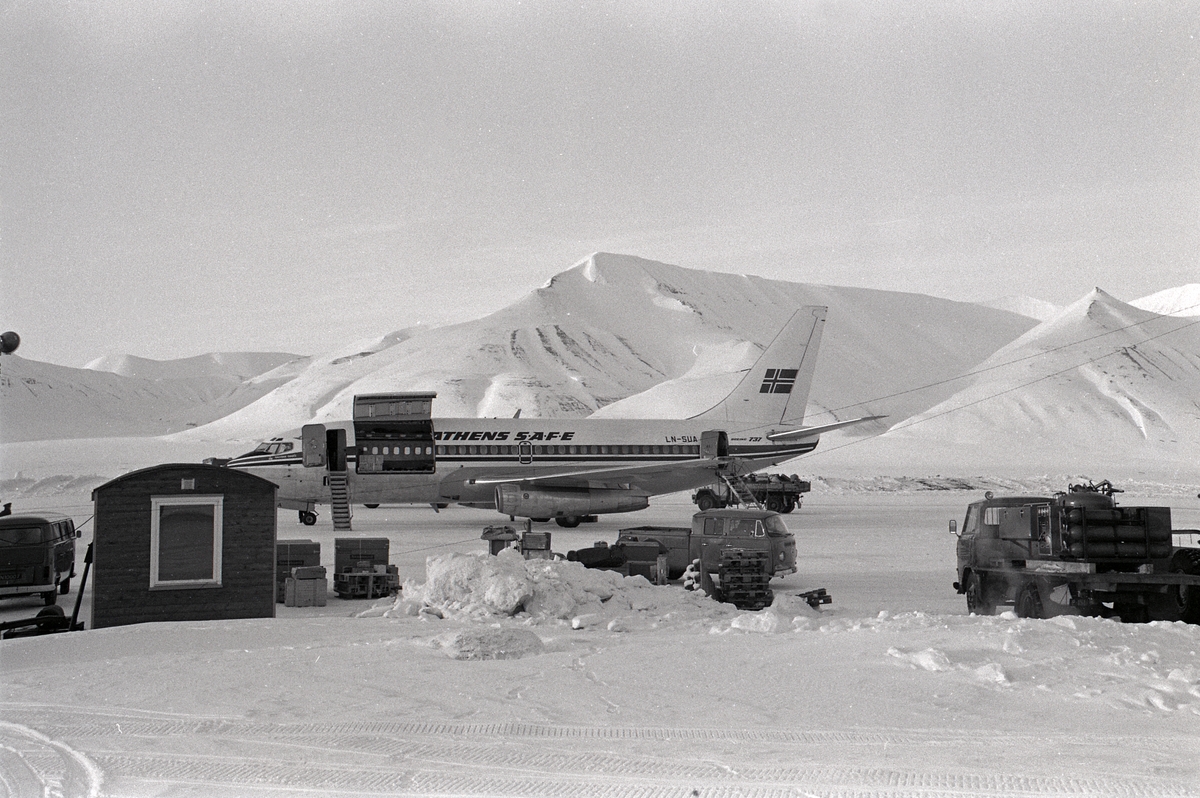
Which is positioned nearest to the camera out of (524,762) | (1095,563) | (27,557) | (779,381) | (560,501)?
(524,762)

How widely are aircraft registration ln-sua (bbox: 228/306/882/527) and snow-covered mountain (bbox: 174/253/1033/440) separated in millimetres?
65066

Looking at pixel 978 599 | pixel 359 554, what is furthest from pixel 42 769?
pixel 978 599

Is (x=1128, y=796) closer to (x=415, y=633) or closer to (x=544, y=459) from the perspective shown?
(x=415, y=633)

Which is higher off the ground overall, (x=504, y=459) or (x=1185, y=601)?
(x=504, y=459)

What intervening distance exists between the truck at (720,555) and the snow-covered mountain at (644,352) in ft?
266

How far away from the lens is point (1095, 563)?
14.3 metres

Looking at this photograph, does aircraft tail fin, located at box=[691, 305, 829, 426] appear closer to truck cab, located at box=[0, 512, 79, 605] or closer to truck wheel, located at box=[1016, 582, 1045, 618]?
truck wheel, located at box=[1016, 582, 1045, 618]

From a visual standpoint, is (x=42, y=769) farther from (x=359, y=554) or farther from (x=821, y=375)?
(x=821, y=375)

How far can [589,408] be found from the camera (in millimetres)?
123375

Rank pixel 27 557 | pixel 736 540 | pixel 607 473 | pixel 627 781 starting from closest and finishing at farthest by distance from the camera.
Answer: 1. pixel 627 781
2. pixel 27 557
3. pixel 736 540
4. pixel 607 473

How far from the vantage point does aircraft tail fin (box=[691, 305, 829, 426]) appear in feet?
135

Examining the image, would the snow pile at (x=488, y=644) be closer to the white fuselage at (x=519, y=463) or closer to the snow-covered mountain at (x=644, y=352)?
the white fuselage at (x=519, y=463)

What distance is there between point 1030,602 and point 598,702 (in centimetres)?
849

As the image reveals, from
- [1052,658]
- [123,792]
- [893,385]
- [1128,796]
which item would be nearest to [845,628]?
[1052,658]
